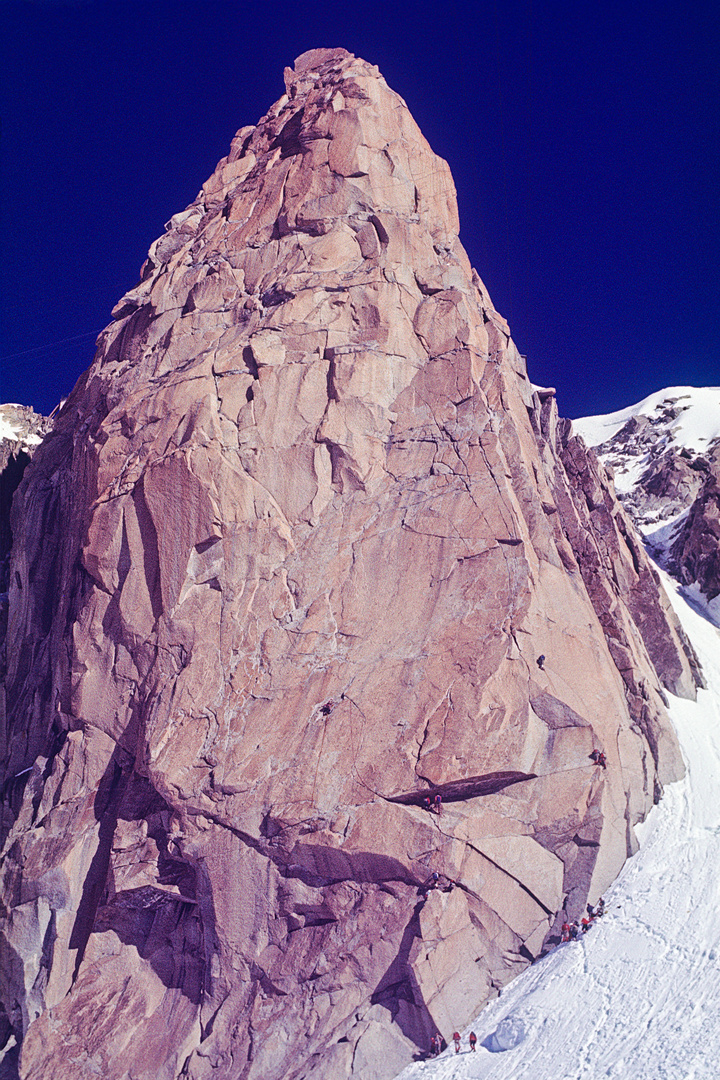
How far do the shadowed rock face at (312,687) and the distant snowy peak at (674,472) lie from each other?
94.9 ft

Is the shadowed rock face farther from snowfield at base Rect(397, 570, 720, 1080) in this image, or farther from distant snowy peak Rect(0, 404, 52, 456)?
distant snowy peak Rect(0, 404, 52, 456)

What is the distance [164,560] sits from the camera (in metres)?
24.2

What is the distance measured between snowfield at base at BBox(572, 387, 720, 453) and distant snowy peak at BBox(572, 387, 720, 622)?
0.13 meters

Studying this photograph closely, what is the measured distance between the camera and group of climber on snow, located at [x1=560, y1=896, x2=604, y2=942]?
806 inches

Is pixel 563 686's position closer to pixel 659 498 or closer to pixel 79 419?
pixel 79 419

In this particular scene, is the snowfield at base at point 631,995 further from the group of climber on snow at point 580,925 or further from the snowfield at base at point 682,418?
the snowfield at base at point 682,418

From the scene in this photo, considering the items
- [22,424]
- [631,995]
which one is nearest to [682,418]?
[22,424]

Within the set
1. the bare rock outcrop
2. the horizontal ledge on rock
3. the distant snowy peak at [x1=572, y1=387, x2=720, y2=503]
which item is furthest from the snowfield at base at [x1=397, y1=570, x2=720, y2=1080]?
the distant snowy peak at [x1=572, y1=387, x2=720, y2=503]

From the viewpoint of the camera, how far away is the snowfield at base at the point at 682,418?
3797 inches

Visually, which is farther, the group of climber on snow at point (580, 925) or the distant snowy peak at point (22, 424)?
the distant snowy peak at point (22, 424)

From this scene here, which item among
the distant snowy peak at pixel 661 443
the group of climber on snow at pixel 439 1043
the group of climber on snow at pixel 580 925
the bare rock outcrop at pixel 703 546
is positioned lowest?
the group of climber on snow at pixel 439 1043

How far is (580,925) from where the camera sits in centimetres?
2081

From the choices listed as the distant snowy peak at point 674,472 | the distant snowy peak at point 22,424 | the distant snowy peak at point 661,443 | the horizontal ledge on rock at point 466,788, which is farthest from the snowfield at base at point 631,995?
the distant snowy peak at point 22,424

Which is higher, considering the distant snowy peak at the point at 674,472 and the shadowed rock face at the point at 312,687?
the distant snowy peak at the point at 674,472
